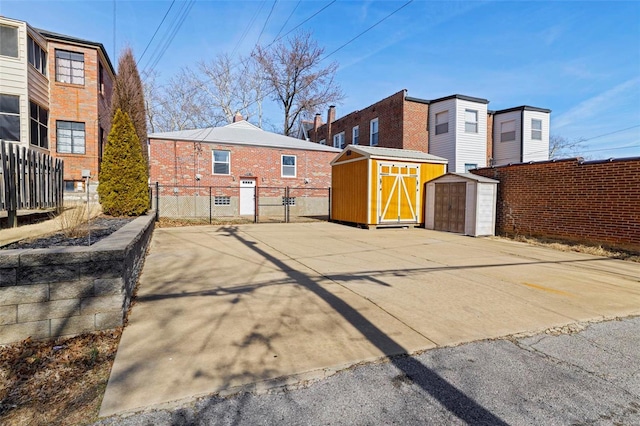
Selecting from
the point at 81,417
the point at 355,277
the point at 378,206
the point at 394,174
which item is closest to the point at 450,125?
the point at 394,174

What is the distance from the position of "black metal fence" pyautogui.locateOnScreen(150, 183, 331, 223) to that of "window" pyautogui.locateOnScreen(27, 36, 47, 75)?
21.8ft

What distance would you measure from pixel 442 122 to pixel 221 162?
12.7 m

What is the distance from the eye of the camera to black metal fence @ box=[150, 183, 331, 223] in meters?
16.9

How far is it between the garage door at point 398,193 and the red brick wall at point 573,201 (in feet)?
9.36

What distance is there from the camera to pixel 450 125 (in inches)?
739

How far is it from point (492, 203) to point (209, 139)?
46.5ft

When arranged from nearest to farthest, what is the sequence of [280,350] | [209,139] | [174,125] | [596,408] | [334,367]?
1. [596,408]
2. [334,367]
3. [280,350]
4. [209,139]
5. [174,125]

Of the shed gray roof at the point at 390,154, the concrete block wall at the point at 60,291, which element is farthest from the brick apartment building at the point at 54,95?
the concrete block wall at the point at 60,291

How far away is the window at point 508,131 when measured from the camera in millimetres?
20078

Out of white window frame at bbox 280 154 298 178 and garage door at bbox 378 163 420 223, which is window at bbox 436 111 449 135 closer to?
garage door at bbox 378 163 420 223

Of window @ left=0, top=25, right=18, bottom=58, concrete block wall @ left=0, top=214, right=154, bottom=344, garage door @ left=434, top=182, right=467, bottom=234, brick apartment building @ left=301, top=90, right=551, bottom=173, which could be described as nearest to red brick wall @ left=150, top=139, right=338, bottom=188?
brick apartment building @ left=301, top=90, right=551, bottom=173

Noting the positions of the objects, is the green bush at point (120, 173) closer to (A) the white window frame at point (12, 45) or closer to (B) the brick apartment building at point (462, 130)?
(A) the white window frame at point (12, 45)

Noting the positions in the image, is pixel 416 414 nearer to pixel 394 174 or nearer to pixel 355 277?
pixel 355 277

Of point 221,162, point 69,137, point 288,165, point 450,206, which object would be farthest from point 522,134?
point 69,137
